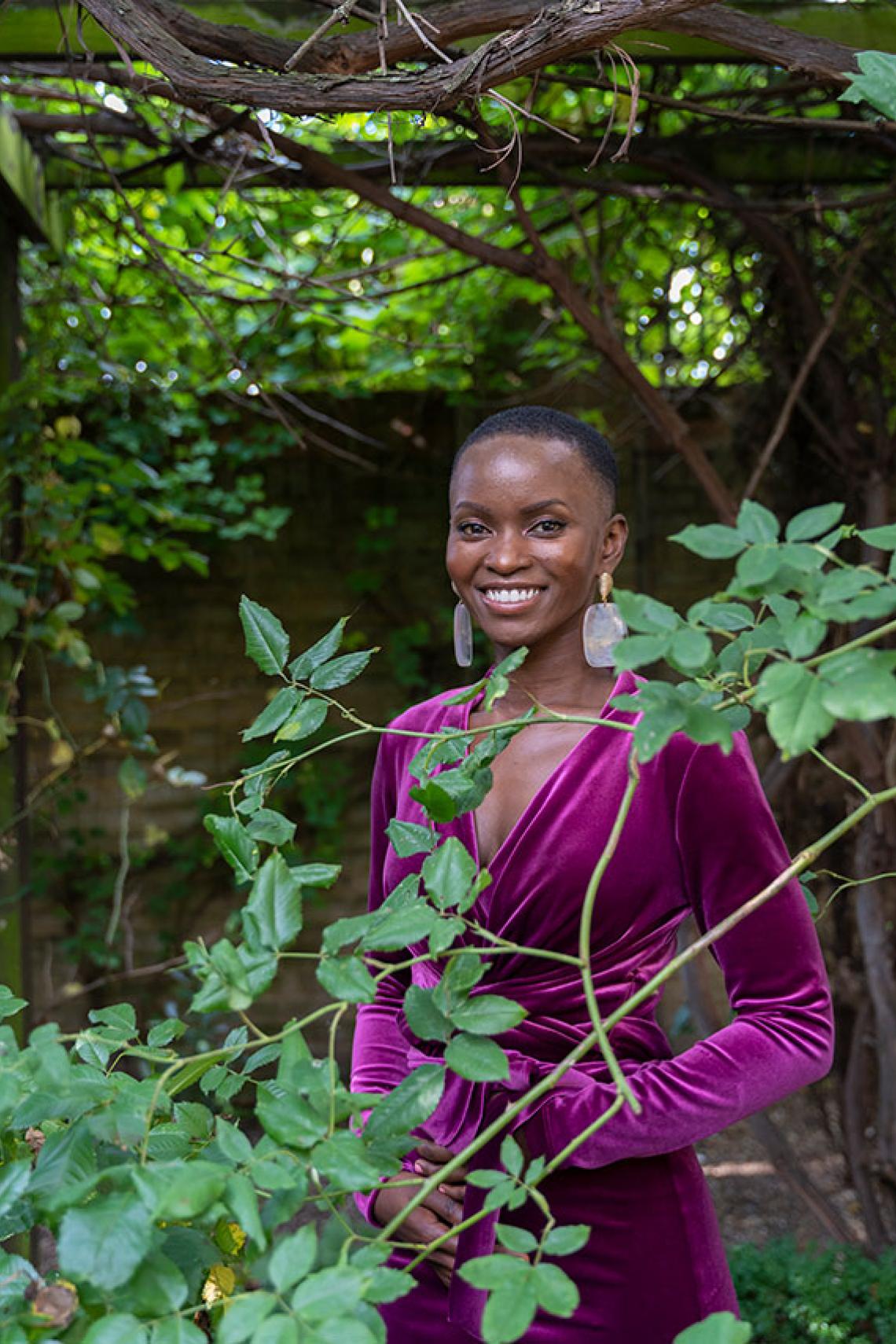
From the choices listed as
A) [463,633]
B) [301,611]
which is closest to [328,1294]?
[463,633]

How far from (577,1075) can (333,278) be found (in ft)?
6.41

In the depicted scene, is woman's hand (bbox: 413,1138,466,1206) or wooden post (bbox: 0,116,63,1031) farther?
wooden post (bbox: 0,116,63,1031)

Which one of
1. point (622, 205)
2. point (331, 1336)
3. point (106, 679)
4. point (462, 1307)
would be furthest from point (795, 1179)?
point (331, 1336)

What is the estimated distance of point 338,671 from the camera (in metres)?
1.07

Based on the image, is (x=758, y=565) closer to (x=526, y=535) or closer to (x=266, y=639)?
(x=266, y=639)

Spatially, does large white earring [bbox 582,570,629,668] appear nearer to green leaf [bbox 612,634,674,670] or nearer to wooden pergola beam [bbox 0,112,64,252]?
green leaf [bbox 612,634,674,670]

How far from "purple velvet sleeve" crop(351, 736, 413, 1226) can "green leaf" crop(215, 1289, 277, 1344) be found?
2.03 ft

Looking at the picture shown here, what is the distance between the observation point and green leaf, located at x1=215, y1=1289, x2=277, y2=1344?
691mm

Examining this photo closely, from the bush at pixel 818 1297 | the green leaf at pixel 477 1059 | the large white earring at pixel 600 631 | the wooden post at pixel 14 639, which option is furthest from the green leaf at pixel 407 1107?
the bush at pixel 818 1297

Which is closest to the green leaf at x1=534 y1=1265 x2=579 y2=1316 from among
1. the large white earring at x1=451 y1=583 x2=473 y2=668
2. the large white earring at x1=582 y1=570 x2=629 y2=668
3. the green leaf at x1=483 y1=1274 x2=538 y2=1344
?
the green leaf at x1=483 y1=1274 x2=538 y2=1344

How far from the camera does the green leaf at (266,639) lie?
1.09 meters

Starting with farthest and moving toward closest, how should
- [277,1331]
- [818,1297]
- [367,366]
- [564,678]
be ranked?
[367,366] < [818,1297] < [564,678] < [277,1331]

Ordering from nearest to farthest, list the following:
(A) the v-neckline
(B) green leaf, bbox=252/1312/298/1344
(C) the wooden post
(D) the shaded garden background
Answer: (B) green leaf, bbox=252/1312/298/1344, (A) the v-neckline, (D) the shaded garden background, (C) the wooden post

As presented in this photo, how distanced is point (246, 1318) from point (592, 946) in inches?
27.3
